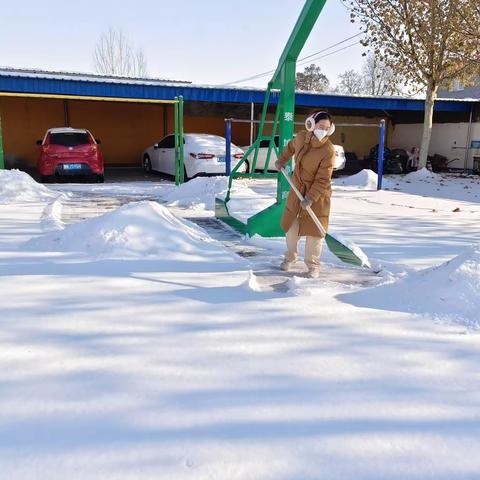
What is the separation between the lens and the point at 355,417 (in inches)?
93.0

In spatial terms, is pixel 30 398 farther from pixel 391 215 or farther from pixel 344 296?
pixel 391 215

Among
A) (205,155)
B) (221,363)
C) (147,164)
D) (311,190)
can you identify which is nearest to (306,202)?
(311,190)

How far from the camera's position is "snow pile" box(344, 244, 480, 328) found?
3623mm

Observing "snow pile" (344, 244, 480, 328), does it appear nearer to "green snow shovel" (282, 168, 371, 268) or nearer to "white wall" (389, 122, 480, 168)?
"green snow shovel" (282, 168, 371, 268)

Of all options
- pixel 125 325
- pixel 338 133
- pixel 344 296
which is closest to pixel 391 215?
pixel 344 296

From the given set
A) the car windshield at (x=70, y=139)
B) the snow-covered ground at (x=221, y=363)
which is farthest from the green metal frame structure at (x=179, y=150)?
the snow-covered ground at (x=221, y=363)

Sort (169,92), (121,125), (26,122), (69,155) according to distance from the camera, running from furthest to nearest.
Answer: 1. (121,125)
2. (26,122)
3. (169,92)
4. (69,155)

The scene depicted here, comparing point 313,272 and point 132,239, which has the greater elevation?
point 132,239

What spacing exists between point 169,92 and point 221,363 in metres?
13.6

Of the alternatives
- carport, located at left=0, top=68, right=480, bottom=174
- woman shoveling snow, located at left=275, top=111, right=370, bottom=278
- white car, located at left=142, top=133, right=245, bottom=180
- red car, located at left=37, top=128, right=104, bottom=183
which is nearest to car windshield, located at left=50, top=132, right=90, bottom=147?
red car, located at left=37, top=128, right=104, bottom=183

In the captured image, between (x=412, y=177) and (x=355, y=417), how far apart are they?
16110 millimetres

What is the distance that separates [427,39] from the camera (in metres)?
17.1

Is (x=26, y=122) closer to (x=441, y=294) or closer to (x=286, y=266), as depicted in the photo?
(x=286, y=266)

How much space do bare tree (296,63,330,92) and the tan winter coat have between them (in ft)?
202
